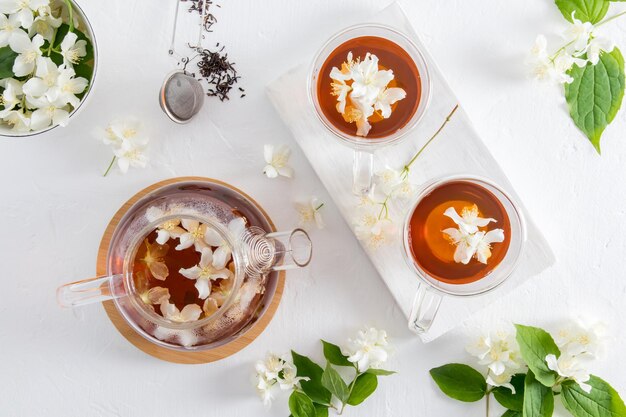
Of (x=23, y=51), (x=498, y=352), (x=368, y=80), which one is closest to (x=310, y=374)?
(x=498, y=352)

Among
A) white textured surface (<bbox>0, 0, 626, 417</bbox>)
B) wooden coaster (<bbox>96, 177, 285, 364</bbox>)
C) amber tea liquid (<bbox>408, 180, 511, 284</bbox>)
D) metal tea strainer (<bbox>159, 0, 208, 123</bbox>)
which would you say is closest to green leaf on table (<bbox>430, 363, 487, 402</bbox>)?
white textured surface (<bbox>0, 0, 626, 417</bbox>)

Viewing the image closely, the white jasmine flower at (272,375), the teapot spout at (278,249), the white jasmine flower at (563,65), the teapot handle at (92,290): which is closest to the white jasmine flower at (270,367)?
the white jasmine flower at (272,375)

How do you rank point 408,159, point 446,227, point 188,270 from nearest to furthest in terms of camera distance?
point 188,270 < point 446,227 < point 408,159

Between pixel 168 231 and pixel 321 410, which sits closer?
pixel 168 231

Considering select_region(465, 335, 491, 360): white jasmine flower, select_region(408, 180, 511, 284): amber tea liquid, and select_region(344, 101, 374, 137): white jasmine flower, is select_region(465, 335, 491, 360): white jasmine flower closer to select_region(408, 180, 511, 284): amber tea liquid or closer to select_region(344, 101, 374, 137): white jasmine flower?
select_region(408, 180, 511, 284): amber tea liquid

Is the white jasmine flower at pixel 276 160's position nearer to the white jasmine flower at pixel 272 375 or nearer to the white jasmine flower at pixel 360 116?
the white jasmine flower at pixel 360 116

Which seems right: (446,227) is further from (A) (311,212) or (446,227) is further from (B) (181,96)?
(B) (181,96)

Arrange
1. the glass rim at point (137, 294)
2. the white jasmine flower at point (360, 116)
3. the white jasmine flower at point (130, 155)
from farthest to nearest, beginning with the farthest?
the white jasmine flower at point (130, 155) → the white jasmine flower at point (360, 116) → the glass rim at point (137, 294)
